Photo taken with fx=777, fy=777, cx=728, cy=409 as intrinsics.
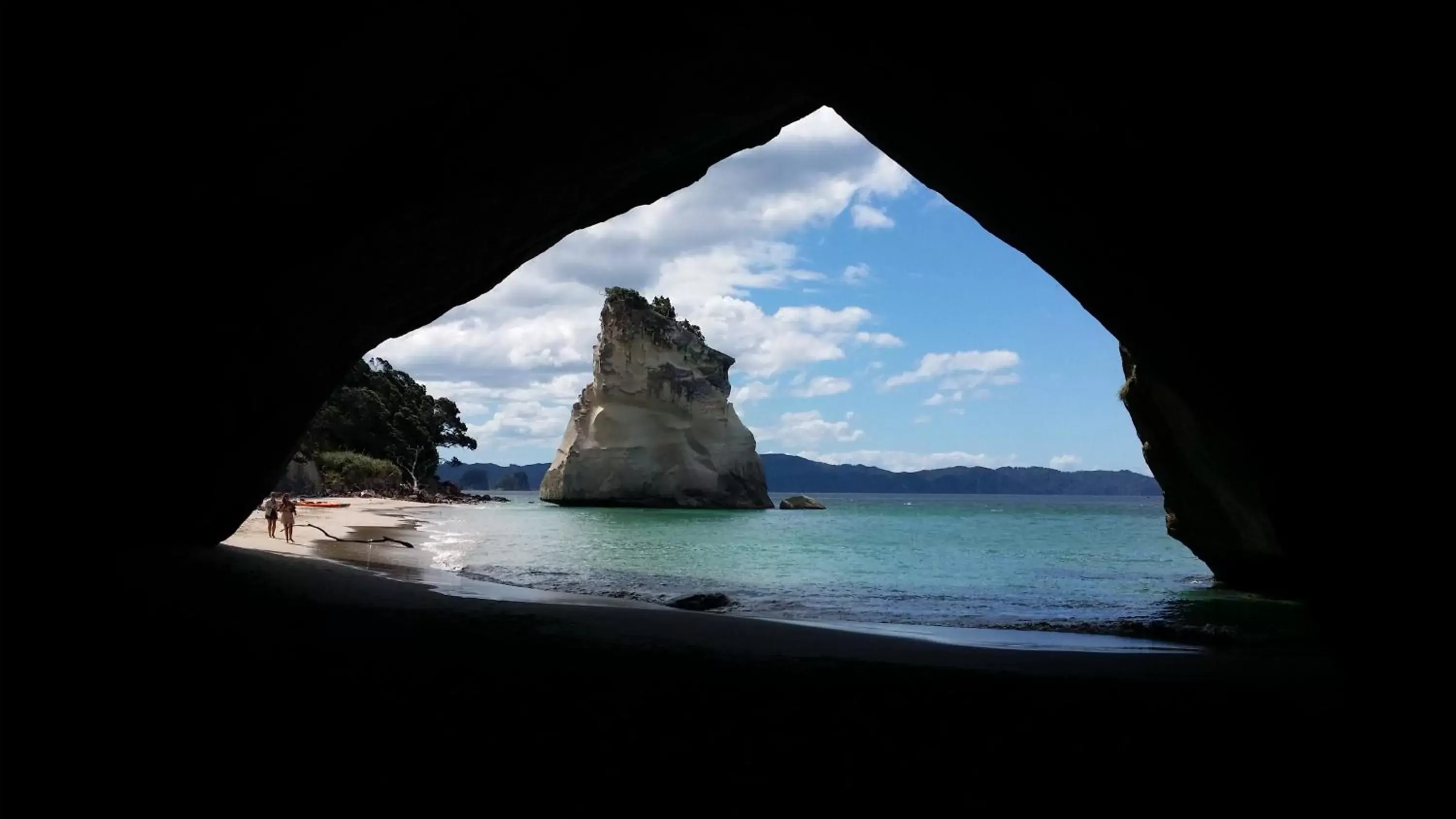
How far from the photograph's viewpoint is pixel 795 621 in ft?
32.1

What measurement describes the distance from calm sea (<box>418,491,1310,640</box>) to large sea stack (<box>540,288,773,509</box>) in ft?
53.5

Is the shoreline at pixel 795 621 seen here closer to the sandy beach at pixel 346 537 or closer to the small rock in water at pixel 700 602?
the sandy beach at pixel 346 537

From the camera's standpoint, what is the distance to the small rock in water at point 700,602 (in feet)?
36.4

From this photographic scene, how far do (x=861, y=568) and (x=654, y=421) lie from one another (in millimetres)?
→ 38764

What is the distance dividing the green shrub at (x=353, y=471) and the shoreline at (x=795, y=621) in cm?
3256

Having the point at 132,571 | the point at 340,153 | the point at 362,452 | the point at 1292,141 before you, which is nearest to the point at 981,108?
the point at 1292,141

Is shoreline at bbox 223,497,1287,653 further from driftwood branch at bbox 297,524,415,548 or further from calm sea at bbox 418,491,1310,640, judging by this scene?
driftwood branch at bbox 297,524,415,548

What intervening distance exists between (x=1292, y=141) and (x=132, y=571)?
9.50 metres

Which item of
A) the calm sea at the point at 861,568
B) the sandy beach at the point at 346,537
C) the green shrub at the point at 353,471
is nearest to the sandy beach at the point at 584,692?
the calm sea at the point at 861,568

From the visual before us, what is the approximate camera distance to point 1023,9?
379 cm

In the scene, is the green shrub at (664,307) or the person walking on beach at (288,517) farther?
the green shrub at (664,307)

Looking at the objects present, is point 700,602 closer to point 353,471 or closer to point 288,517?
point 288,517

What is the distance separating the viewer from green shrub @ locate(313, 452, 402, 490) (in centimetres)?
4866

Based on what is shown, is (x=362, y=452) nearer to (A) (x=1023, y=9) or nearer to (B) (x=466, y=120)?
(B) (x=466, y=120)
